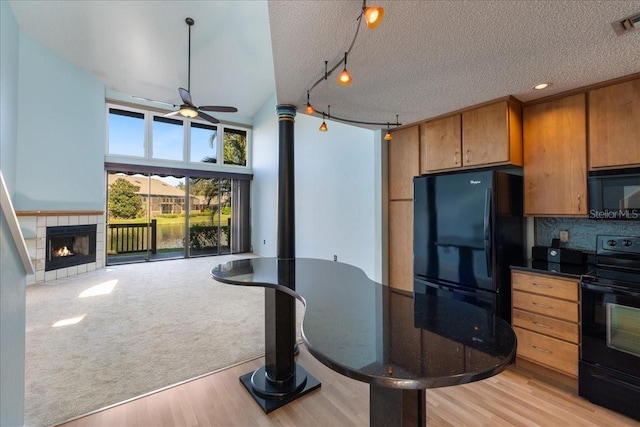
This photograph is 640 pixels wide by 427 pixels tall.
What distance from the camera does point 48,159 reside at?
4.98 m

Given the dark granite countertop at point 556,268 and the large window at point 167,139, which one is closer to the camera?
the dark granite countertop at point 556,268

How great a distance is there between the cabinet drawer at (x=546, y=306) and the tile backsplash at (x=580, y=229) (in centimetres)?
66

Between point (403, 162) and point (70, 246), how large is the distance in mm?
6320

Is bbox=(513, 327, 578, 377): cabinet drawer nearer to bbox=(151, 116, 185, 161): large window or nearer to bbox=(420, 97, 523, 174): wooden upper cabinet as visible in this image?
bbox=(420, 97, 523, 174): wooden upper cabinet

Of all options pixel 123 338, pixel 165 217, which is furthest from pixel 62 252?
pixel 123 338

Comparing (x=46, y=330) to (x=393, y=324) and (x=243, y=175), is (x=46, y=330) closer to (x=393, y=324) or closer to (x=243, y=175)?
(x=393, y=324)

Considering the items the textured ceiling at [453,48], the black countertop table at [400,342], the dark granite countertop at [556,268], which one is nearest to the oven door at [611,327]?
the dark granite countertop at [556,268]

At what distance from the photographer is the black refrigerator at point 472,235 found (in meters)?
2.28

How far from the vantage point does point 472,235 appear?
240cm

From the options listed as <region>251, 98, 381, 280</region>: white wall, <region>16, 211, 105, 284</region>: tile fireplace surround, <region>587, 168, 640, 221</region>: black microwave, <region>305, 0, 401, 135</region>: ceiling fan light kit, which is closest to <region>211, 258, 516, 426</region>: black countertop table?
<region>305, 0, 401, 135</region>: ceiling fan light kit

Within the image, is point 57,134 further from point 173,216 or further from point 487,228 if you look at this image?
point 487,228

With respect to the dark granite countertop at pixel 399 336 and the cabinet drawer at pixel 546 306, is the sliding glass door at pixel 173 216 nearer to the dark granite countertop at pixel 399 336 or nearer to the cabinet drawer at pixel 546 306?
the dark granite countertop at pixel 399 336

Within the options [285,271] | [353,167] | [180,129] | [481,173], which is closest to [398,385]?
[285,271]

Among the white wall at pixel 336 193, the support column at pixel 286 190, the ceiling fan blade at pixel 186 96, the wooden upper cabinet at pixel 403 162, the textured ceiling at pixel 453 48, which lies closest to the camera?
the textured ceiling at pixel 453 48
